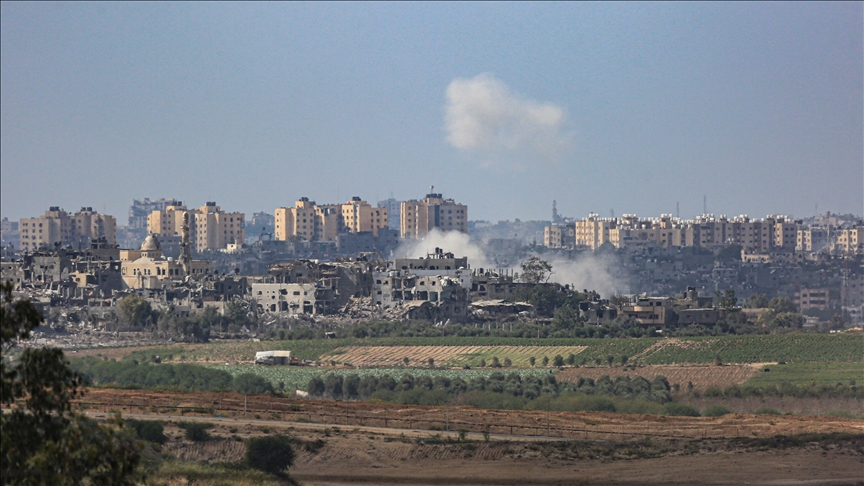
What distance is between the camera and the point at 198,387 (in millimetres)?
53156

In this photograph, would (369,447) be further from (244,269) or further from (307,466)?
(244,269)

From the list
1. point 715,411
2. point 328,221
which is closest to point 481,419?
point 715,411

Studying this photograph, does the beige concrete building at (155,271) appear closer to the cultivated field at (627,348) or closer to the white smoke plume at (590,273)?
the cultivated field at (627,348)

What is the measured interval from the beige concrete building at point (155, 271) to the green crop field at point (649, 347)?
2472 cm

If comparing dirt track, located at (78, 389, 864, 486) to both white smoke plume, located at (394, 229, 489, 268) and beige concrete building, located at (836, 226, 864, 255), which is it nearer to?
white smoke plume, located at (394, 229, 489, 268)

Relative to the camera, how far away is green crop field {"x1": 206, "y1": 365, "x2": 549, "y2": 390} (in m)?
57.7

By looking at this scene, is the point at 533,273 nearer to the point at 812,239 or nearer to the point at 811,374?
the point at 811,374

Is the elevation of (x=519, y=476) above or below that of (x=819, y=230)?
below

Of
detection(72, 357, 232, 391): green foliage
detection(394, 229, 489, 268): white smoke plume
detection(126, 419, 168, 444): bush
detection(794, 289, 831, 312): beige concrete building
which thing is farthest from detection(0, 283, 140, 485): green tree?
detection(394, 229, 489, 268): white smoke plume

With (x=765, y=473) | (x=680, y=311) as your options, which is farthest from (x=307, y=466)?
(x=680, y=311)

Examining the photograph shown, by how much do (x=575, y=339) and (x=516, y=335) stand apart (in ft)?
14.2

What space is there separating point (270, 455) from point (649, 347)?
41.3m

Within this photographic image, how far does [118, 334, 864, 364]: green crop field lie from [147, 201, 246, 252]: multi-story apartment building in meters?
99.4

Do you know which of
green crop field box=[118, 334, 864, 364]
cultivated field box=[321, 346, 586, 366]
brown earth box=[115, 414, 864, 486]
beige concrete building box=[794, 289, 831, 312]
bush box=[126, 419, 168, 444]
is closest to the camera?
brown earth box=[115, 414, 864, 486]
